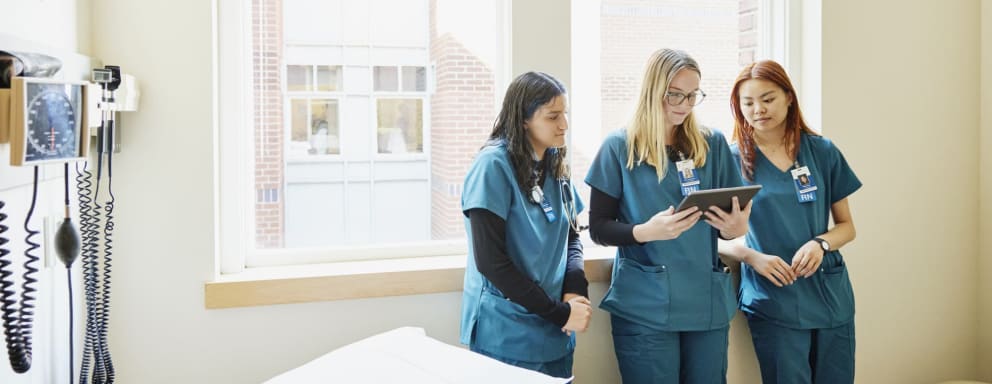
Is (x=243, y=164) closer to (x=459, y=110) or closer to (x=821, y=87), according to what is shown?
(x=459, y=110)

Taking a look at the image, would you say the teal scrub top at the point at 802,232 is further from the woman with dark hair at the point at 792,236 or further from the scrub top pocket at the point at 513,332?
the scrub top pocket at the point at 513,332

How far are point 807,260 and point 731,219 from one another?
40cm

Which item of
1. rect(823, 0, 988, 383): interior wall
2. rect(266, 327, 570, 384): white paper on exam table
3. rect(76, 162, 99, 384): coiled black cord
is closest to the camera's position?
rect(266, 327, 570, 384): white paper on exam table

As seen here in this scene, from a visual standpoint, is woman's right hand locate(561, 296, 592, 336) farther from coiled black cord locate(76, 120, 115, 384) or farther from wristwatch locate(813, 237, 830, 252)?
coiled black cord locate(76, 120, 115, 384)

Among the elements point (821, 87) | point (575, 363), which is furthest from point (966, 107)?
point (575, 363)

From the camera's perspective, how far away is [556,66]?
228cm

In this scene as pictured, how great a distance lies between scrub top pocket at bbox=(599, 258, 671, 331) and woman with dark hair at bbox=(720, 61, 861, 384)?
1.38ft

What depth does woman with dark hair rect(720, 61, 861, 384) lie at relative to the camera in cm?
→ 219

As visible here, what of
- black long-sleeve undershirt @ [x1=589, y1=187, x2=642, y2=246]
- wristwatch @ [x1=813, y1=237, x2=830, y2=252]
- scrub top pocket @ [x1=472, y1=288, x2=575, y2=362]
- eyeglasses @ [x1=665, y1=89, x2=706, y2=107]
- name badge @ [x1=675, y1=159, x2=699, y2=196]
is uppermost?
eyeglasses @ [x1=665, y1=89, x2=706, y2=107]

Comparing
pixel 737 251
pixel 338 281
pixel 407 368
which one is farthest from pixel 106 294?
pixel 737 251

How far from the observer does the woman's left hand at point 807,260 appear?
7.06 feet

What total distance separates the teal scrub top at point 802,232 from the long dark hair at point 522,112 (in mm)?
818

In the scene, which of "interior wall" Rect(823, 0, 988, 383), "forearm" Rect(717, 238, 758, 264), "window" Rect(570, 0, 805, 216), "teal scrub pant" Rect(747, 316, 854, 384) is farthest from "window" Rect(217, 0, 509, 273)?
"interior wall" Rect(823, 0, 988, 383)

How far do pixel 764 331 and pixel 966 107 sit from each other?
4.69 ft
